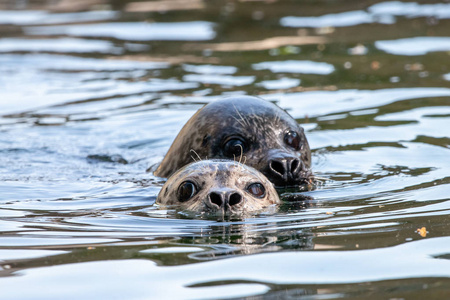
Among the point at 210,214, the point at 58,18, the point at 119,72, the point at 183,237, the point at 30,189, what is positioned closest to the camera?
the point at 183,237

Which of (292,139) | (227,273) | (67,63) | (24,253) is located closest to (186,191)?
(24,253)

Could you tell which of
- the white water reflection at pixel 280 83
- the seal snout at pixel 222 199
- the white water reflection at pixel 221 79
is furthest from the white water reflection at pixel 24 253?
the white water reflection at pixel 221 79

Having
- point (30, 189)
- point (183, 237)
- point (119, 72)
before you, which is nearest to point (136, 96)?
point (119, 72)

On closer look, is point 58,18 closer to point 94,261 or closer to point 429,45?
point 429,45

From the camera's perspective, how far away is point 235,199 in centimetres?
616

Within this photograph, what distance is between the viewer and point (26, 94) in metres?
13.0

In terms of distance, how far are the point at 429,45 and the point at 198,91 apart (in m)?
4.72

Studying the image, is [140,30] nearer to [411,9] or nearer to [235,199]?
[411,9]

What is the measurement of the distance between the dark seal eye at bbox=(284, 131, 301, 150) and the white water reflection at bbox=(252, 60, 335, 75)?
5.42 metres

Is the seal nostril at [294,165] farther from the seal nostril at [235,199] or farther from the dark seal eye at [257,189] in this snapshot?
the seal nostril at [235,199]

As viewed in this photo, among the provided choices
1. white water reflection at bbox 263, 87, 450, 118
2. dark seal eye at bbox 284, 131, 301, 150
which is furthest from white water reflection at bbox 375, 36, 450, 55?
dark seal eye at bbox 284, 131, 301, 150

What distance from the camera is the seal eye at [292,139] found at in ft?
26.7

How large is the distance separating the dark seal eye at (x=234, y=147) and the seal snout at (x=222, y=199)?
1811mm

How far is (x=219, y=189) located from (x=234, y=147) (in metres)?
1.87
